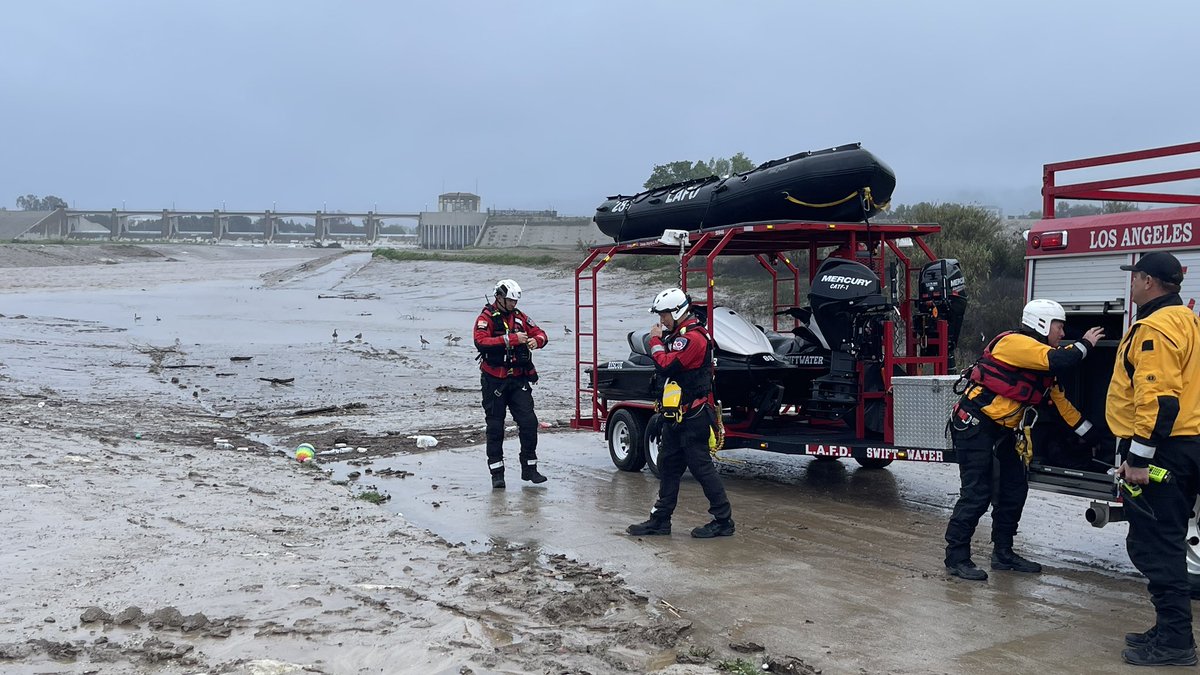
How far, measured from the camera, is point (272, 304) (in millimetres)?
35719

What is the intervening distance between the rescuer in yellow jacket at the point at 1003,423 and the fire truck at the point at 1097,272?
0.24 m

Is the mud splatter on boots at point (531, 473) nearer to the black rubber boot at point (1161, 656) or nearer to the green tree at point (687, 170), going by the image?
the black rubber boot at point (1161, 656)

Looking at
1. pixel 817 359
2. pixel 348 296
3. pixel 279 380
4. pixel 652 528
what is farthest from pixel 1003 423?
pixel 348 296

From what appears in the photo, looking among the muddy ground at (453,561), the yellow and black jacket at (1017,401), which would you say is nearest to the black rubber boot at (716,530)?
the muddy ground at (453,561)

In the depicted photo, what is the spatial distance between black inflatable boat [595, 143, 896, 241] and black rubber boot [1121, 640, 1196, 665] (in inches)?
197

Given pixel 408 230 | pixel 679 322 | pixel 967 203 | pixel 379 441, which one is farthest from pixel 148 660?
pixel 408 230

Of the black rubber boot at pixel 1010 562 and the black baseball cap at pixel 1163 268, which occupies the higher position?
the black baseball cap at pixel 1163 268

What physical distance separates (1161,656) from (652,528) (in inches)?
148

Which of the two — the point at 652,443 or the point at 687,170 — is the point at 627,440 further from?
the point at 687,170

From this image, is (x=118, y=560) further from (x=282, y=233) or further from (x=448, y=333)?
(x=282, y=233)

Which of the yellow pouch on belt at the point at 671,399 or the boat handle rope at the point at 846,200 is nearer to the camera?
the yellow pouch on belt at the point at 671,399

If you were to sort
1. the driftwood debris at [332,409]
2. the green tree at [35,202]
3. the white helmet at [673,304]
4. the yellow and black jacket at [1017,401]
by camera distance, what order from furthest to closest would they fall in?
the green tree at [35,202]
the driftwood debris at [332,409]
the white helmet at [673,304]
the yellow and black jacket at [1017,401]

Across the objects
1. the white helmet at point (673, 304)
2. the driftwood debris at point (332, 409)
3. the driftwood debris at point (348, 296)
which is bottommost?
the driftwood debris at point (332, 409)

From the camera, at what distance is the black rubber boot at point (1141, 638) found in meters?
5.42
